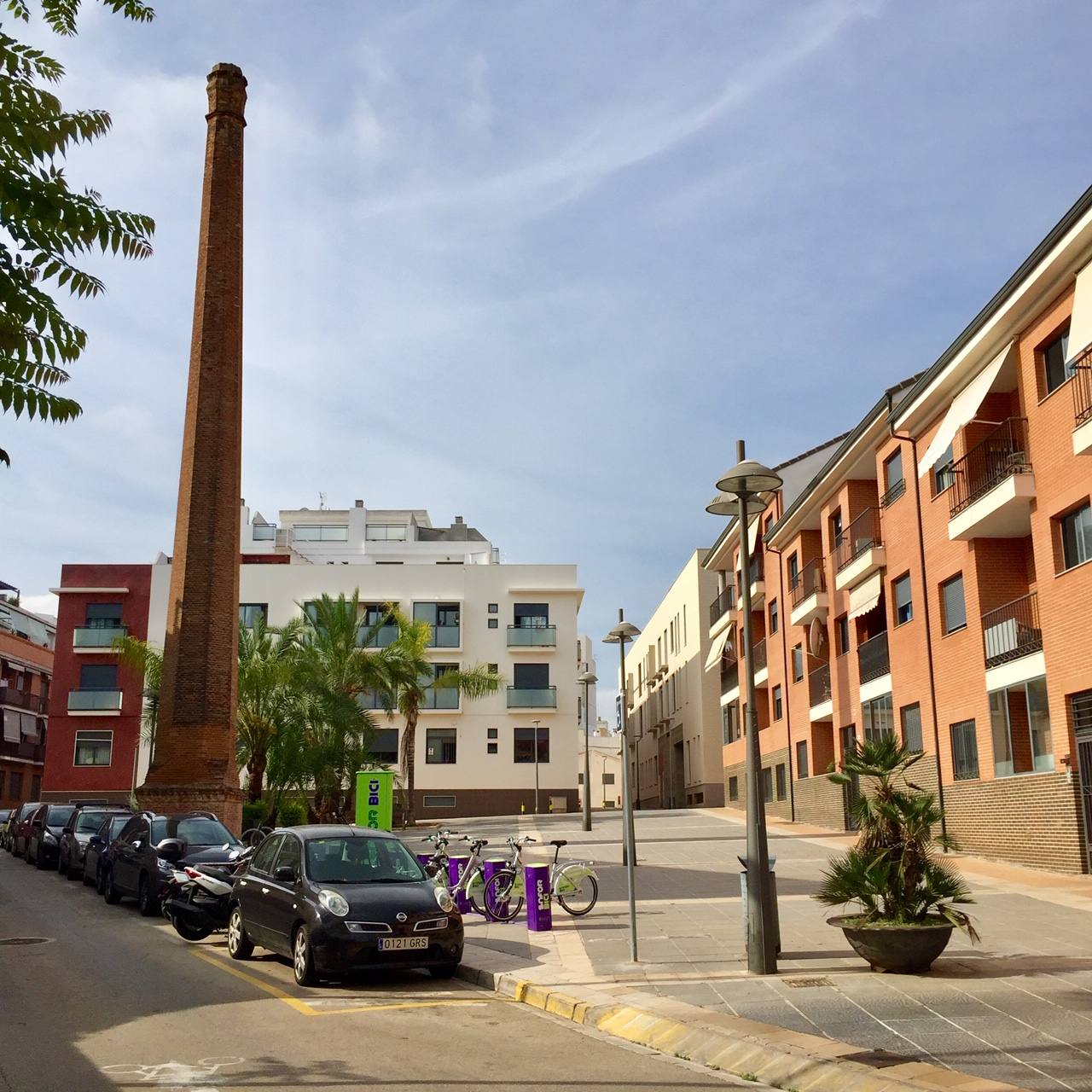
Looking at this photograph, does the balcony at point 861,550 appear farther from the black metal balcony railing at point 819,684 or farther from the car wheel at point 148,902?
the car wheel at point 148,902

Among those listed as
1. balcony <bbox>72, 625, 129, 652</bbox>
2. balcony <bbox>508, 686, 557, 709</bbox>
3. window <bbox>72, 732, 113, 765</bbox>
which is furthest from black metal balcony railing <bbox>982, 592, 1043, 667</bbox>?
window <bbox>72, 732, 113, 765</bbox>

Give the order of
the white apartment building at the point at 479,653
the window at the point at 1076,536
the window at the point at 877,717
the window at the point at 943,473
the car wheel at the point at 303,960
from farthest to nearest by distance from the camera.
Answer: the white apartment building at the point at 479,653, the window at the point at 877,717, the window at the point at 943,473, the window at the point at 1076,536, the car wheel at the point at 303,960

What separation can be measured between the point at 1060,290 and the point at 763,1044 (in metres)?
15.9

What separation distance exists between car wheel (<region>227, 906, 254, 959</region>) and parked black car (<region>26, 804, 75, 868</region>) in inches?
626

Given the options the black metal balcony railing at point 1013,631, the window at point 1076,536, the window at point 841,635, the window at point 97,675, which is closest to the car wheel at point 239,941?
the window at point 1076,536

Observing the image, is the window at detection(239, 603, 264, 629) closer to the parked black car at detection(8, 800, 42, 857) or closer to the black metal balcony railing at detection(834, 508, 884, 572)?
the parked black car at detection(8, 800, 42, 857)

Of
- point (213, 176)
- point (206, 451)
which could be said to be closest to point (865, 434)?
point (206, 451)

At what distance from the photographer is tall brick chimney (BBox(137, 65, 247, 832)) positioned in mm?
29922

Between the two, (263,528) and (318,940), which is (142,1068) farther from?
(263,528)

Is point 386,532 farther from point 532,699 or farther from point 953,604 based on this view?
point 953,604

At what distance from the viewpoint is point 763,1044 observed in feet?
26.0

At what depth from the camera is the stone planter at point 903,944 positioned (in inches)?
408

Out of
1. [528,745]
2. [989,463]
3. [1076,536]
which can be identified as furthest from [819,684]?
[528,745]

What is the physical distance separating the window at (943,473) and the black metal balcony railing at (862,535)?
12.3 feet
